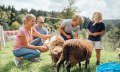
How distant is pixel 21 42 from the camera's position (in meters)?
9.11

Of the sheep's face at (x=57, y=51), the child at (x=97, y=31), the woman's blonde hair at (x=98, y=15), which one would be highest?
the woman's blonde hair at (x=98, y=15)

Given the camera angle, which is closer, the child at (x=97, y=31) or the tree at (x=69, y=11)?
the child at (x=97, y=31)

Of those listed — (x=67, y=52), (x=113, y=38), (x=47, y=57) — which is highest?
(x=67, y=52)

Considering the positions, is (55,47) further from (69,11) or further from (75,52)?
(69,11)

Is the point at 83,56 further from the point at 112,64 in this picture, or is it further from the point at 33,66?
the point at 33,66

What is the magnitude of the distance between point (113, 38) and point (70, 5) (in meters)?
5.93

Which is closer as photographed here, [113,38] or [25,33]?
[25,33]

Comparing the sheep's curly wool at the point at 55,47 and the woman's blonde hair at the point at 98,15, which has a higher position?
the woman's blonde hair at the point at 98,15

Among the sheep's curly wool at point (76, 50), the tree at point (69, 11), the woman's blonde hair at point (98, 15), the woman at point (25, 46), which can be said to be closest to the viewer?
the sheep's curly wool at point (76, 50)

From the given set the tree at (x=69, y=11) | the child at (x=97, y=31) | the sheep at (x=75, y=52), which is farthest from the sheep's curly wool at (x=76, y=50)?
the tree at (x=69, y=11)

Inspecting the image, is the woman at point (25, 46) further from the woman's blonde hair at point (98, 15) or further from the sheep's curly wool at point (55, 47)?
the woman's blonde hair at point (98, 15)

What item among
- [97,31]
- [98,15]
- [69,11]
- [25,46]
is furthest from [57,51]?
[69,11]

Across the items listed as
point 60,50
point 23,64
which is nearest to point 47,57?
point 23,64

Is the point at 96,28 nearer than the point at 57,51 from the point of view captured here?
No
